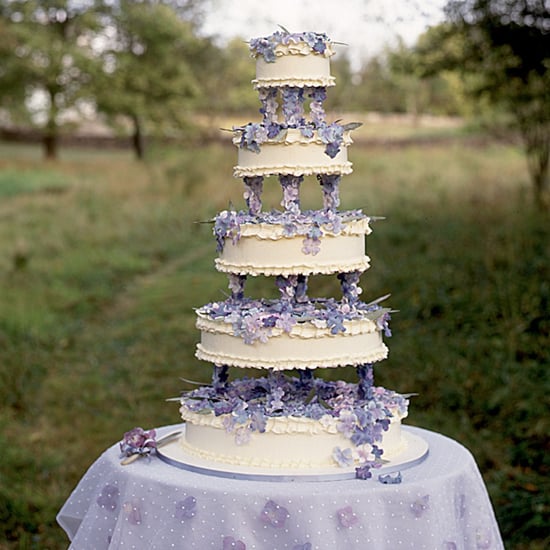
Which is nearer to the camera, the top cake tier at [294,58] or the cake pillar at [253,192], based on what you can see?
the top cake tier at [294,58]

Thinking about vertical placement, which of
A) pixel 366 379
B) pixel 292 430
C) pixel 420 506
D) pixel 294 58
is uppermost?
pixel 294 58

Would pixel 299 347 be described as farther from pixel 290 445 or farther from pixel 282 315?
pixel 290 445

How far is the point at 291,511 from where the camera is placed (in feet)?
13.9

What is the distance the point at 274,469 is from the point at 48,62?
87.6 ft

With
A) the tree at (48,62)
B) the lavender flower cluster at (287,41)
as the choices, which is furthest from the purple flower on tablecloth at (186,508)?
the tree at (48,62)

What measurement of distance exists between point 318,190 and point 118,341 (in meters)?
8.70

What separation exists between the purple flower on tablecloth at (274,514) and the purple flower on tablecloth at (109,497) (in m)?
0.78

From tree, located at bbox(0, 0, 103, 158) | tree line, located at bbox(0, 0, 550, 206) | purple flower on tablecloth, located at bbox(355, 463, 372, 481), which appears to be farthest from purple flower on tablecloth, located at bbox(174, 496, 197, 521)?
tree, located at bbox(0, 0, 103, 158)

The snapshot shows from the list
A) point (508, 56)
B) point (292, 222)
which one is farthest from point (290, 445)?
point (508, 56)

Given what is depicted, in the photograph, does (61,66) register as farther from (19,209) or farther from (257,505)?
(257,505)

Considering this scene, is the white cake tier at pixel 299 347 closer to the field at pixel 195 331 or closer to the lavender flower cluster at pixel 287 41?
the field at pixel 195 331

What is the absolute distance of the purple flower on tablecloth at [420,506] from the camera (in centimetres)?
434

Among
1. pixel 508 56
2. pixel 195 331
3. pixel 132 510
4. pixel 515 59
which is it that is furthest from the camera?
pixel 515 59

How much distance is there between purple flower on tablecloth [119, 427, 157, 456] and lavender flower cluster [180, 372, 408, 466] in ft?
0.81
